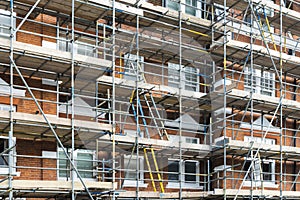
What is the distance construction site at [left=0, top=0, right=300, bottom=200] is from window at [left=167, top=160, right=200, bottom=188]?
1.4 inches

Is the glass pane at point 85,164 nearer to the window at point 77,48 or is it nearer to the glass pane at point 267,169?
the window at point 77,48

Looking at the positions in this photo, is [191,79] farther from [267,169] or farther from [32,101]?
[32,101]

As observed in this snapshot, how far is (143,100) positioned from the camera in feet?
51.4

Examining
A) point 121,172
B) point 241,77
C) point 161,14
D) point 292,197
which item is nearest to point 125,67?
point 161,14

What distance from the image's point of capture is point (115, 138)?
46.0 feet

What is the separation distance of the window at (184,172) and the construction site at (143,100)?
1.4 inches

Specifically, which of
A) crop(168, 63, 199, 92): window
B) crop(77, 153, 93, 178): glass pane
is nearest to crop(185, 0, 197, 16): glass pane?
crop(168, 63, 199, 92): window

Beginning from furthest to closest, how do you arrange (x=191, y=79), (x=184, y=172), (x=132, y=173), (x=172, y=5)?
(x=191, y=79) → (x=172, y=5) → (x=184, y=172) → (x=132, y=173)

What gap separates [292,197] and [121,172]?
611 cm

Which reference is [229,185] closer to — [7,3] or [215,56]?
[215,56]

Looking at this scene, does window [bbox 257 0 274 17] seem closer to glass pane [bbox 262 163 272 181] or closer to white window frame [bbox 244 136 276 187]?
white window frame [bbox 244 136 276 187]

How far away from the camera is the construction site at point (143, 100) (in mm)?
13273

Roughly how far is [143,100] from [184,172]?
9.12 ft

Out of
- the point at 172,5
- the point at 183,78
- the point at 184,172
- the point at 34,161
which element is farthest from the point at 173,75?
the point at 34,161
